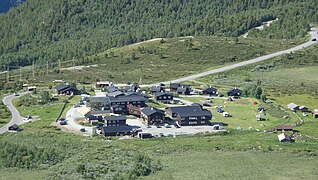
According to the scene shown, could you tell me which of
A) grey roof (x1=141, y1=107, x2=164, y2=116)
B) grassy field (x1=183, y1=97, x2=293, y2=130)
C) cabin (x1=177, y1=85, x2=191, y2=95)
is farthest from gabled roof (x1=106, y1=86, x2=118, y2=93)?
grey roof (x1=141, y1=107, x2=164, y2=116)

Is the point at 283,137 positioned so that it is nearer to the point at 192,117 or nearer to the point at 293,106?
the point at 192,117

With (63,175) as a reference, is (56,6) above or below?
above

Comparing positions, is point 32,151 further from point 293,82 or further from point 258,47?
point 258,47

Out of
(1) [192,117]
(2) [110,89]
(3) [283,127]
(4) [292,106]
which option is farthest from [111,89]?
(3) [283,127]

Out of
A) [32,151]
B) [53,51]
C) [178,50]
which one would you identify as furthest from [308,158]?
[53,51]

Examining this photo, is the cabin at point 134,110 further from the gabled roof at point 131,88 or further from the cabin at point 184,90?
the cabin at point 184,90

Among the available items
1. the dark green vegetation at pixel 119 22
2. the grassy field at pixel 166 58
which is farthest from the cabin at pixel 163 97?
the dark green vegetation at pixel 119 22
